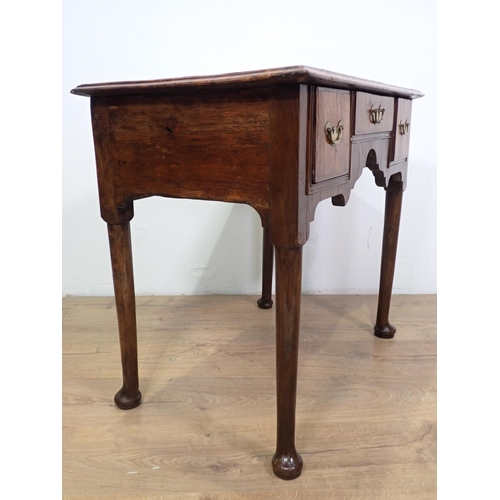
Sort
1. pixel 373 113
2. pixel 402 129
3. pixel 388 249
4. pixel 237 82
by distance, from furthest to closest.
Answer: pixel 388 249 → pixel 402 129 → pixel 373 113 → pixel 237 82

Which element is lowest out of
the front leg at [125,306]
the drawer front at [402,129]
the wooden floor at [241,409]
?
the wooden floor at [241,409]

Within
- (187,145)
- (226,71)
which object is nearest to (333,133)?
(187,145)

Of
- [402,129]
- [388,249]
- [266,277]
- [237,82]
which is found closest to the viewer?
[237,82]

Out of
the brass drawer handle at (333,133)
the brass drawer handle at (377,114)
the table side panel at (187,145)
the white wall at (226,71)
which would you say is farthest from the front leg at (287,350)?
the white wall at (226,71)

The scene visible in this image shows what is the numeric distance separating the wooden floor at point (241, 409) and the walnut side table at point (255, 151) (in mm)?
108

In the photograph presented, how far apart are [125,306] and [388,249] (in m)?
1.03

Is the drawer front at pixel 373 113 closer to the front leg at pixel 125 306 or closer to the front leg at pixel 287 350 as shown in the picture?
the front leg at pixel 287 350

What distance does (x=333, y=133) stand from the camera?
111 centimetres

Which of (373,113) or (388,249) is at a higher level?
(373,113)

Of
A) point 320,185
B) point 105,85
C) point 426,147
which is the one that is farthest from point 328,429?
point 426,147

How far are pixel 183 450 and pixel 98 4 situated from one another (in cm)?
183

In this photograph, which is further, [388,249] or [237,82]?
[388,249]

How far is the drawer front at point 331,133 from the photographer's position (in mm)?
1045

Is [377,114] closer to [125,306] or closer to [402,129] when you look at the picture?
[402,129]
